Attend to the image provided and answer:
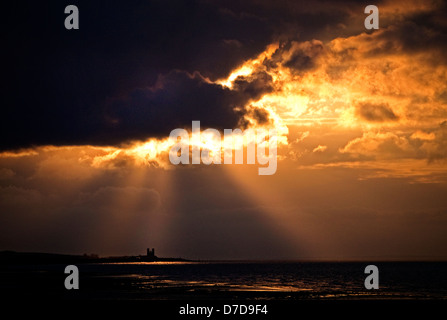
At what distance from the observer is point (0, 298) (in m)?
58.5
